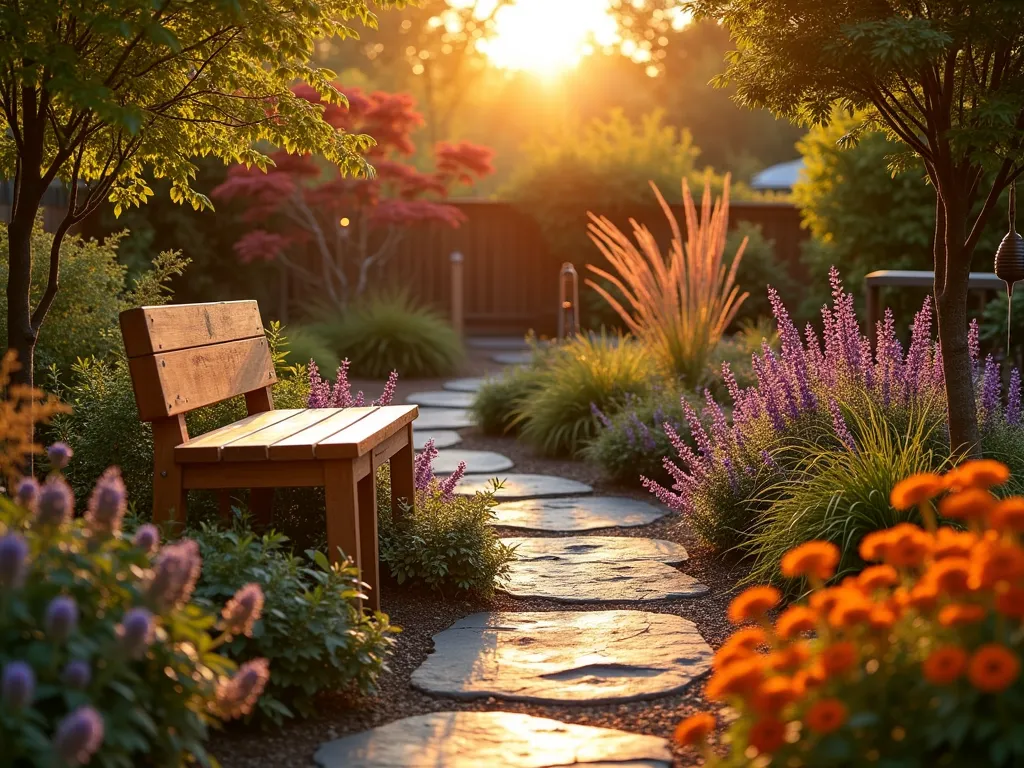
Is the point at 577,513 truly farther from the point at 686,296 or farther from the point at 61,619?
the point at 61,619

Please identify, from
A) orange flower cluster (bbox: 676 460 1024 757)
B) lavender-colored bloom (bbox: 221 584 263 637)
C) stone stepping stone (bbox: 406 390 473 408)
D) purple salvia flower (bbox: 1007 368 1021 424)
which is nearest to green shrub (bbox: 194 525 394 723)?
lavender-colored bloom (bbox: 221 584 263 637)

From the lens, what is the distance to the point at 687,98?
34281 mm

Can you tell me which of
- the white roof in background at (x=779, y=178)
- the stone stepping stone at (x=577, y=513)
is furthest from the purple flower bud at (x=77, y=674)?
the white roof in background at (x=779, y=178)

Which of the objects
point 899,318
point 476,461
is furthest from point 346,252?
point 476,461

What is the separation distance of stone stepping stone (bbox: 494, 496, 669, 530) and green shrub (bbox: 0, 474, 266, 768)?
2993 mm

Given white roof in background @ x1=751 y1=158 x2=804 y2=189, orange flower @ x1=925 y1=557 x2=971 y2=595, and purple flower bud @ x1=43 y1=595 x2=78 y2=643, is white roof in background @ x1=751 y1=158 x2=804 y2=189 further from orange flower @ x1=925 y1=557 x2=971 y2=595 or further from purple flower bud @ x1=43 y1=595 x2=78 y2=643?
purple flower bud @ x1=43 y1=595 x2=78 y2=643

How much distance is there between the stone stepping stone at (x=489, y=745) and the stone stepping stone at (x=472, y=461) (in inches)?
136

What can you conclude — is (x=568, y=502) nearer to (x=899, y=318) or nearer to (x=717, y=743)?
(x=717, y=743)

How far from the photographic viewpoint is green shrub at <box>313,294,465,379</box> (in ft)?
35.9

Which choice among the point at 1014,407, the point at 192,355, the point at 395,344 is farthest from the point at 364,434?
the point at 395,344

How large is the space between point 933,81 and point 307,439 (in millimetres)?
2201

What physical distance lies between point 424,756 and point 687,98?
3368 cm

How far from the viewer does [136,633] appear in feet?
5.54

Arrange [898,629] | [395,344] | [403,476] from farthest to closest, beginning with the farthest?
[395,344], [403,476], [898,629]
